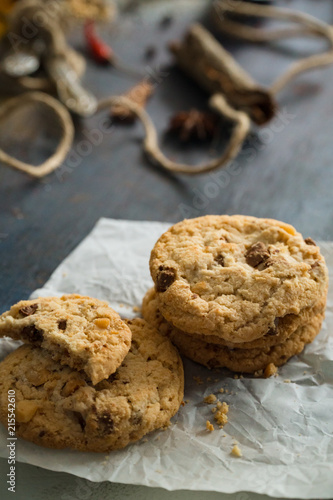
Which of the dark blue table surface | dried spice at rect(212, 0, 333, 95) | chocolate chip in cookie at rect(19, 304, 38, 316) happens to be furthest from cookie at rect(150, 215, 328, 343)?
dried spice at rect(212, 0, 333, 95)

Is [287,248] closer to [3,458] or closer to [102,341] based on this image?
[102,341]

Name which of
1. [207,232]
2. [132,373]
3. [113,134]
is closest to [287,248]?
[207,232]

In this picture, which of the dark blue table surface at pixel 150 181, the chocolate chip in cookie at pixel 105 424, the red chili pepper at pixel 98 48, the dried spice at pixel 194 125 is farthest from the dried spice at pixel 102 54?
the chocolate chip in cookie at pixel 105 424

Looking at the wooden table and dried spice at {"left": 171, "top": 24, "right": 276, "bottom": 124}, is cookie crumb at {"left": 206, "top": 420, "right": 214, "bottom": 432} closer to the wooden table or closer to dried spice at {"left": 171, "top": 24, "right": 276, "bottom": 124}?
the wooden table

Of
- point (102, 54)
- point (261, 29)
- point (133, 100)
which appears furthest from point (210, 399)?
point (261, 29)

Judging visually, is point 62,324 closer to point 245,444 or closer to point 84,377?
point 84,377
